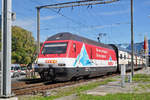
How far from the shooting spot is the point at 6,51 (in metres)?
7.39

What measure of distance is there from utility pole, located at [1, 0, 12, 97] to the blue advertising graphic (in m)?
8.37

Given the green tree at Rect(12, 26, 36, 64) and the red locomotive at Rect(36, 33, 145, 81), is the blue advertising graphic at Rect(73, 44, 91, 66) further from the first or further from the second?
the green tree at Rect(12, 26, 36, 64)

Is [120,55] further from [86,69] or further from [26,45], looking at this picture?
[26,45]

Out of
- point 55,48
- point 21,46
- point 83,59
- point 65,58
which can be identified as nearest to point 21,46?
point 21,46

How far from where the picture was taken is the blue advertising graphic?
16164 mm

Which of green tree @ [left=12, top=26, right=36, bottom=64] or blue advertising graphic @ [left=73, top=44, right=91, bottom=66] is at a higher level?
green tree @ [left=12, top=26, right=36, bottom=64]

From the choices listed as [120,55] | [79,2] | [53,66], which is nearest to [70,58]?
[53,66]

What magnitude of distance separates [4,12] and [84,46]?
1063cm

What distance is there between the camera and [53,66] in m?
14.8

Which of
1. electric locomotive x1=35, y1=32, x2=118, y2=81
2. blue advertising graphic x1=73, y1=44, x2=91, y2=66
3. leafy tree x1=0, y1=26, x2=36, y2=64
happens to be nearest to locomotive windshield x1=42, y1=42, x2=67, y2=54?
electric locomotive x1=35, y1=32, x2=118, y2=81

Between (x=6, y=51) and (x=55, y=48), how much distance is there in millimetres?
8379

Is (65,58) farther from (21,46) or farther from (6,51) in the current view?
(21,46)

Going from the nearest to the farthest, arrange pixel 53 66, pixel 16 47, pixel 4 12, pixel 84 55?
pixel 4 12, pixel 53 66, pixel 84 55, pixel 16 47

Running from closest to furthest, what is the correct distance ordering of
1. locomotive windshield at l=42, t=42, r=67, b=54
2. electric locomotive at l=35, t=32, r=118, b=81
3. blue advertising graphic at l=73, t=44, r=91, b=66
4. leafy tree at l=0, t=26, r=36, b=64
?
electric locomotive at l=35, t=32, r=118, b=81 < locomotive windshield at l=42, t=42, r=67, b=54 < blue advertising graphic at l=73, t=44, r=91, b=66 < leafy tree at l=0, t=26, r=36, b=64
